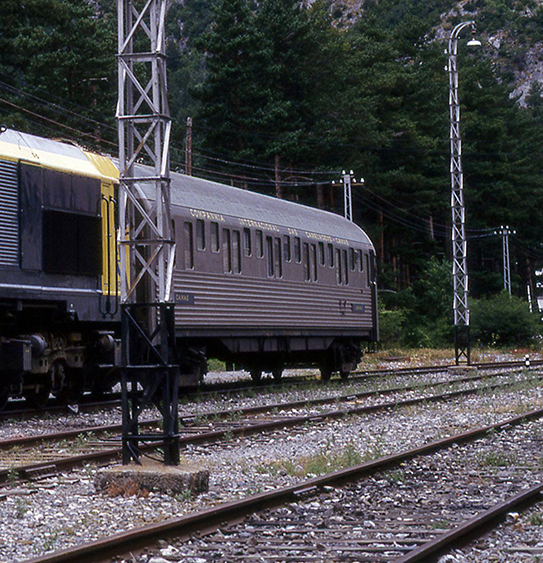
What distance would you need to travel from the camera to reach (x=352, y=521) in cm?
783

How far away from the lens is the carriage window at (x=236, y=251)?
773 inches

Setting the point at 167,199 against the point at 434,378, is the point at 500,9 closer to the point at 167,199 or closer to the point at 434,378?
the point at 434,378

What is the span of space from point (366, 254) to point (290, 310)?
17.2 feet

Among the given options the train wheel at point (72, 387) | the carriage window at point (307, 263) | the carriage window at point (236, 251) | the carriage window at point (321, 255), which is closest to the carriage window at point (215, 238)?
the carriage window at point (236, 251)

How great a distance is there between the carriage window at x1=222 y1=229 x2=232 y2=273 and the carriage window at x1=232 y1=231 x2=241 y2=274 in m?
0.14

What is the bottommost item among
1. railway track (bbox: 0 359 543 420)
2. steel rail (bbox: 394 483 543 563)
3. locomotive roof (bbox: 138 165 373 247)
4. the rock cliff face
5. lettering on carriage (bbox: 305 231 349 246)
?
steel rail (bbox: 394 483 543 563)

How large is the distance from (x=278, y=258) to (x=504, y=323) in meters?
30.1

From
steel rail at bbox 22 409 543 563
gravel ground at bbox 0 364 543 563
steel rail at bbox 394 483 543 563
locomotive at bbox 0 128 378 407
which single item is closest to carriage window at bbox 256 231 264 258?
locomotive at bbox 0 128 378 407

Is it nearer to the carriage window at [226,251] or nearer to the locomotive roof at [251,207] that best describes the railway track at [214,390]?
the carriage window at [226,251]

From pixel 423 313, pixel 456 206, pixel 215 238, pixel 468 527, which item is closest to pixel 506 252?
pixel 423 313

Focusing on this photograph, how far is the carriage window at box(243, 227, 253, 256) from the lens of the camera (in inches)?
790

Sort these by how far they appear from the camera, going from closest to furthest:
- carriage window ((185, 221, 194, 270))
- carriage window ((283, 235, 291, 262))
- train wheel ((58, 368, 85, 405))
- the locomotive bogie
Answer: the locomotive bogie
train wheel ((58, 368, 85, 405))
carriage window ((185, 221, 194, 270))
carriage window ((283, 235, 291, 262))

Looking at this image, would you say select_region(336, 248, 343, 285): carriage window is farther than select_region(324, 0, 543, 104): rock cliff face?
No

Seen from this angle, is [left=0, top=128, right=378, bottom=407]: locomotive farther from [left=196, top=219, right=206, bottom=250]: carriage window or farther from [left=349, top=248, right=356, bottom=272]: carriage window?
[left=349, top=248, right=356, bottom=272]: carriage window
